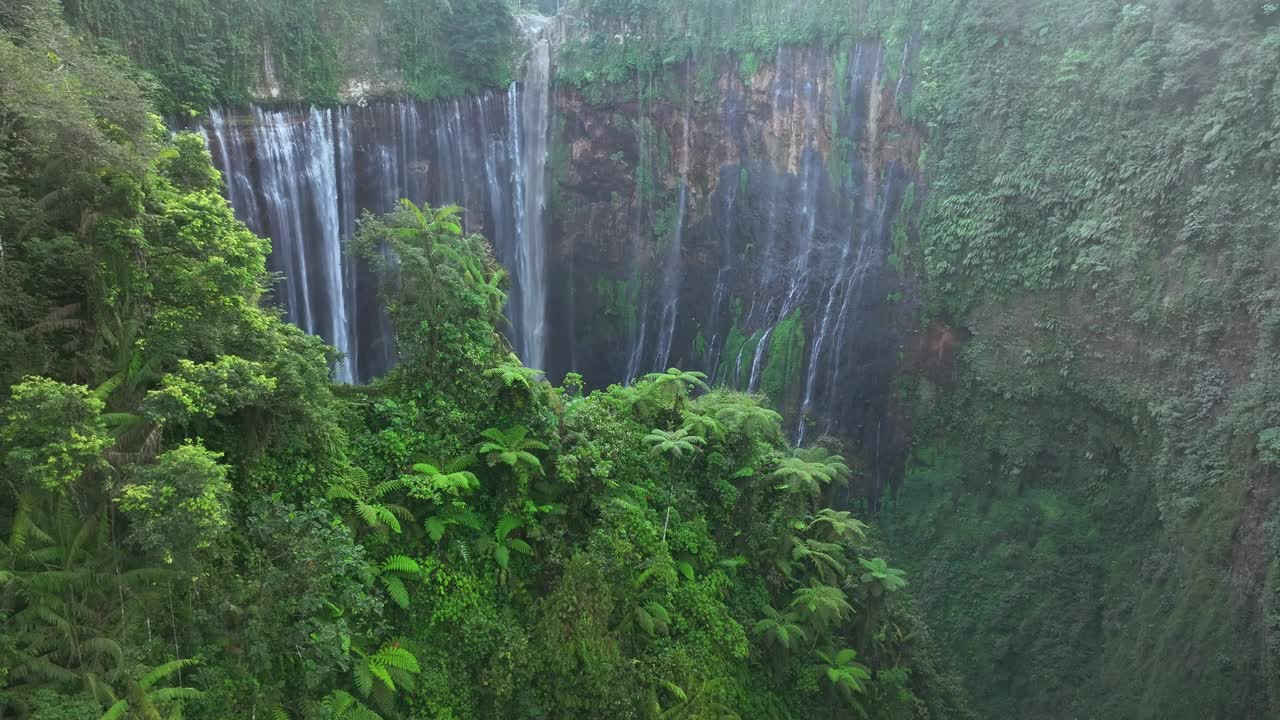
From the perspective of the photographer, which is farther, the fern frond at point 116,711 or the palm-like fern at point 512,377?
the palm-like fern at point 512,377

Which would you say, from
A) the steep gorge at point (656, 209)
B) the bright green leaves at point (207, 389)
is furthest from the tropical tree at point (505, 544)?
the steep gorge at point (656, 209)

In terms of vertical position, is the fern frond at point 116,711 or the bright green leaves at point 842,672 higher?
the fern frond at point 116,711

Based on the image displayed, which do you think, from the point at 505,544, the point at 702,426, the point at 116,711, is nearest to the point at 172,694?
the point at 116,711

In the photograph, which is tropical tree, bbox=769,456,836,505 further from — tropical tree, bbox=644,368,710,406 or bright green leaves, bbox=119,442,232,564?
bright green leaves, bbox=119,442,232,564

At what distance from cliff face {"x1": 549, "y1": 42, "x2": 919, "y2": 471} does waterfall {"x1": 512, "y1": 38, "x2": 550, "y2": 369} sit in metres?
0.53

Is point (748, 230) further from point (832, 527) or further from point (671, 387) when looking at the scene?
point (671, 387)

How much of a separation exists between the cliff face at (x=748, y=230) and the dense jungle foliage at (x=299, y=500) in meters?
12.4

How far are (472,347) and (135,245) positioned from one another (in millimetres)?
3572

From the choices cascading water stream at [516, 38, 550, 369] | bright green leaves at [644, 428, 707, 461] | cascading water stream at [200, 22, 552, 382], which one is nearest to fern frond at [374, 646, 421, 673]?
bright green leaves at [644, 428, 707, 461]

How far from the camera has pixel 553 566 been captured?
30.9ft

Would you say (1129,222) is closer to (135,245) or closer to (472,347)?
(472,347)

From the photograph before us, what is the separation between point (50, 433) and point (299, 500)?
2438mm

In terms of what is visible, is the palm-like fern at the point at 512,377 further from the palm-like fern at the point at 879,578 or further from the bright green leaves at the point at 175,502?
the palm-like fern at the point at 879,578

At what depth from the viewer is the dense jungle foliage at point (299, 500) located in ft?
22.1
